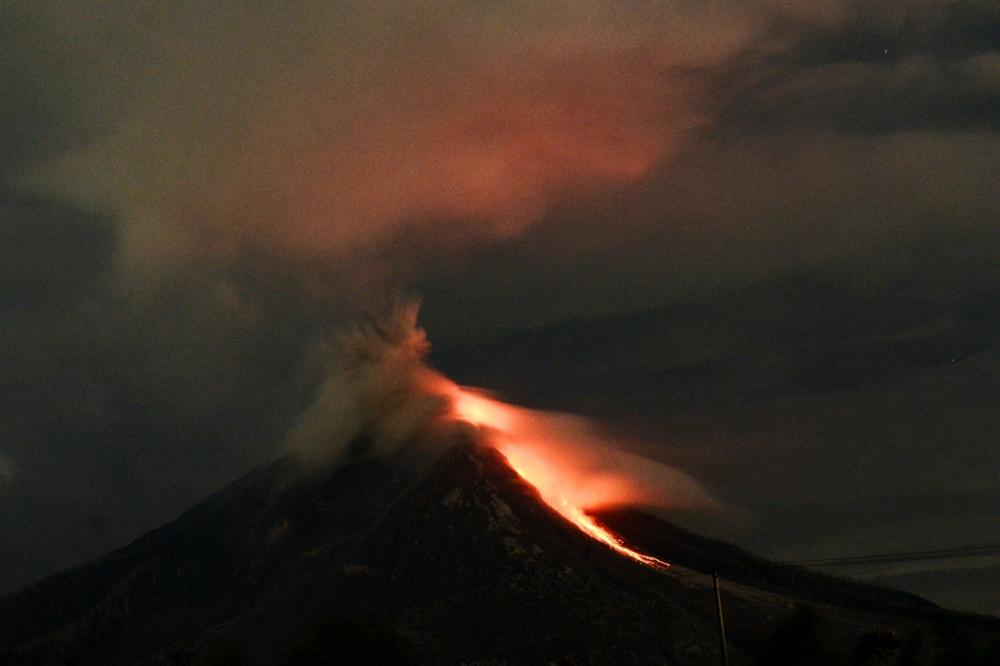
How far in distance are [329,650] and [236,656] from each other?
4496 cm

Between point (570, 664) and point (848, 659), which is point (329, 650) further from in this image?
point (848, 659)

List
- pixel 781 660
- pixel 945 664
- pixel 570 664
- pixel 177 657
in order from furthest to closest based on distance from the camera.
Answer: pixel 177 657 < pixel 781 660 < pixel 570 664 < pixel 945 664

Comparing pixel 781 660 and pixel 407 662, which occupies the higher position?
pixel 781 660

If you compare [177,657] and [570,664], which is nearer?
[570,664]

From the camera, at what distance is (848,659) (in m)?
187

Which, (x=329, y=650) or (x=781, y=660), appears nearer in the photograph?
(x=329, y=650)

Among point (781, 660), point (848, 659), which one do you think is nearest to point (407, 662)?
point (781, 660)

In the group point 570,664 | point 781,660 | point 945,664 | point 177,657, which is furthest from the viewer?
point 177,657

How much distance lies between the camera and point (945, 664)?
14350cm

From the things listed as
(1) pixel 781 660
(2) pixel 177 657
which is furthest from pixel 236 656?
(1) pixel 781 660

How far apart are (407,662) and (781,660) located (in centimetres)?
6337

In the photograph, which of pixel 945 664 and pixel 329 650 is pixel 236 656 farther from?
pixel 945 664

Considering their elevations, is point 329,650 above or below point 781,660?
below

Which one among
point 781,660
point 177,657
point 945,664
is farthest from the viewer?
point 177,657
